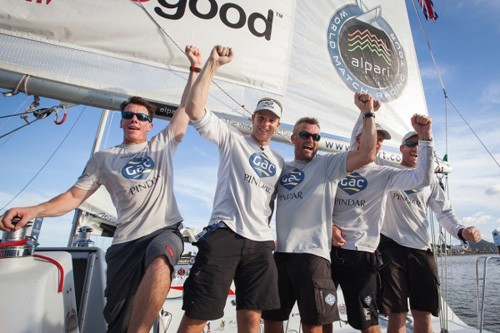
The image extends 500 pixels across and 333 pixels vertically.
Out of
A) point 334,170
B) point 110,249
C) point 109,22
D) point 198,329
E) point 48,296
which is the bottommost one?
point 198,329

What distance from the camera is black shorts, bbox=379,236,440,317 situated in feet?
8.50

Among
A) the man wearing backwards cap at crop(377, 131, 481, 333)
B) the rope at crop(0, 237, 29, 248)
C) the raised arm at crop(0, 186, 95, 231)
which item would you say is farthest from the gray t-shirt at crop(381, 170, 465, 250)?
the rope at crop(0, 237, 29, 248)

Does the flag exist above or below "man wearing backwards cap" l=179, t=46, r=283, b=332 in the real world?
above

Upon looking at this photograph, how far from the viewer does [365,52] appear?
15.0 feet

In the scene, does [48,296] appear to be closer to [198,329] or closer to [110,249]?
[110,249]

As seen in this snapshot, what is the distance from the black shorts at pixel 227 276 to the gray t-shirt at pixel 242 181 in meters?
0.08

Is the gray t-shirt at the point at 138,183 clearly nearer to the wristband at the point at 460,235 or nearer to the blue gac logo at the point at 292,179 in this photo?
the blue gac logo at the point at 292,179

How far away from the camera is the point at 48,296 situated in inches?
54.6

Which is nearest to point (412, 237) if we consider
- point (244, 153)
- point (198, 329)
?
point (244, 153)

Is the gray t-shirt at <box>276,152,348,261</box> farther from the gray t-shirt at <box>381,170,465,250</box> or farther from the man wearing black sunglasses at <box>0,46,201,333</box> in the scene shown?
the gray t-shirt at <box>381,170,465,250</box>

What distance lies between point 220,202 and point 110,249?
0.70 meters

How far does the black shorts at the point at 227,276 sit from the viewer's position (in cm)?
174

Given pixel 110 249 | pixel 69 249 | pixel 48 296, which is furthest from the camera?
pixel 69 249

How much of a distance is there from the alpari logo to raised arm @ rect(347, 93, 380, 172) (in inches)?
69.7
